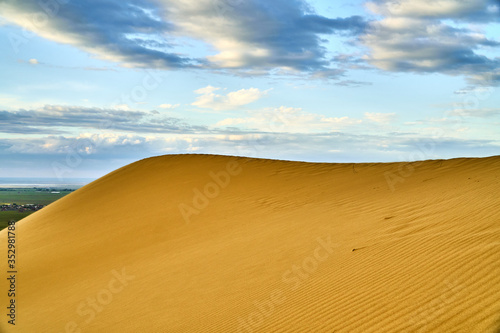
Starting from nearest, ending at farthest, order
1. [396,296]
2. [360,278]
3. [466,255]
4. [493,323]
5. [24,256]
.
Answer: [493,323] → [396,296] → [466,255] → [360,278] → [24,256]

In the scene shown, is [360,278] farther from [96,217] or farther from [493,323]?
[96,217]

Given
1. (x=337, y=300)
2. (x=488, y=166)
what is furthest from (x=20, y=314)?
(x=488, y=166)

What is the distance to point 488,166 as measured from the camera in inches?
533

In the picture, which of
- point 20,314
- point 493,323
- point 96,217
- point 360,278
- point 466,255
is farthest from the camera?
point 96,217

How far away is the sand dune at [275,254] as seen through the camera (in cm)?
514

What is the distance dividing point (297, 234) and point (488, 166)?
785cm

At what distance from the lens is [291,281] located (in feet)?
22.9

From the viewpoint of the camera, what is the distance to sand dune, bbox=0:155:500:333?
5141mm

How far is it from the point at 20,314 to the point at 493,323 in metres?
9.79

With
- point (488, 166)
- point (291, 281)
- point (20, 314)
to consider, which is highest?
point (488, 166)

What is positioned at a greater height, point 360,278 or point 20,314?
point 360,278

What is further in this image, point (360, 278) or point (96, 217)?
point (96, 217)

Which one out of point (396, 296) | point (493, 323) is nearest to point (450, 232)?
point (396, 296)

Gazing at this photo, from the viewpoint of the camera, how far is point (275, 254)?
8.76 m
